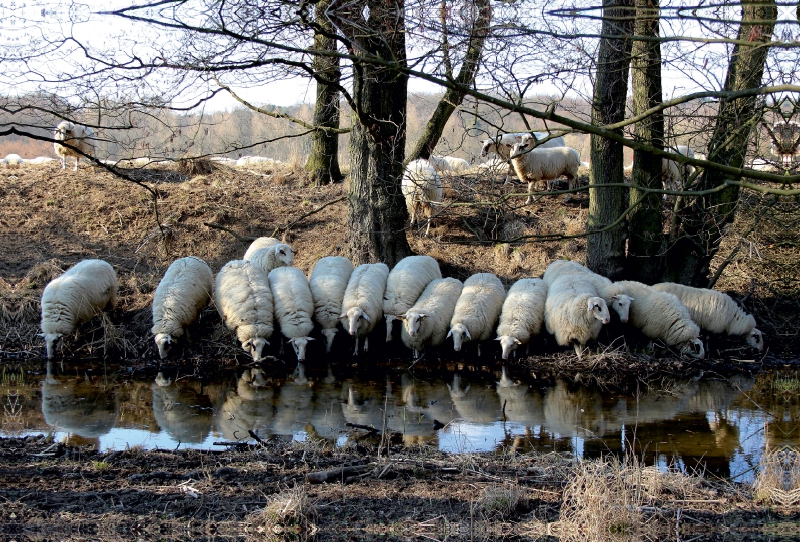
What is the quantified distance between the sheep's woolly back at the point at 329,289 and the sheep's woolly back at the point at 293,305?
136 mm

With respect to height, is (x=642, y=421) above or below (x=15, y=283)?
below

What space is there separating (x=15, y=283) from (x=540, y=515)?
11.1 meters

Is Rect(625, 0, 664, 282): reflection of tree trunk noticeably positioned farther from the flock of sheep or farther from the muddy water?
the muddy water

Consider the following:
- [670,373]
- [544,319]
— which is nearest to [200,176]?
[544,319]

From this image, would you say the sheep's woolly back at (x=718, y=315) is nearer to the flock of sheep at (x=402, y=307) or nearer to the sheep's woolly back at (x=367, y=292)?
the flock of sheep at (x=402, y=307)

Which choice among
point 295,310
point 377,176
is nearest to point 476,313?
point 295,310

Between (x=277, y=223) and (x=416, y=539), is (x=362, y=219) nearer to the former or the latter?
(x=277, y=223)

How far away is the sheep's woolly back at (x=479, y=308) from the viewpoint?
10.9 meters

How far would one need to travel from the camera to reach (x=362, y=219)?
12.9 m

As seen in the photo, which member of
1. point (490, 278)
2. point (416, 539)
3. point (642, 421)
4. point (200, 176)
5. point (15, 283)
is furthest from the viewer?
point (200, 176)

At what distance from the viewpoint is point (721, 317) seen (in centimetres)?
1136

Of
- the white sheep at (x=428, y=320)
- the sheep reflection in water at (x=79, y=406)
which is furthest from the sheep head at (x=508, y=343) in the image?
the sheep reflection in water at (x=79, y=406)

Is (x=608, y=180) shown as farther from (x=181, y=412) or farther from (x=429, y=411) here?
(x=181, y=412)

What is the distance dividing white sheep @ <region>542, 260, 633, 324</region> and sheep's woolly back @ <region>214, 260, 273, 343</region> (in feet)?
14.8
